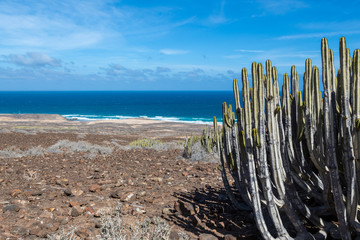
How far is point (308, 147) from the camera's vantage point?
353cm

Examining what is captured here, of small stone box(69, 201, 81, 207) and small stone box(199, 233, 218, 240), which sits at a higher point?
small stone box(69, 201, 81, 207)

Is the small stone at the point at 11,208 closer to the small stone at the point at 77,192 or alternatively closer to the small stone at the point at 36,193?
the small stone at the point at 36,193

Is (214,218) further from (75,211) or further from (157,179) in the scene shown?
(157,179)

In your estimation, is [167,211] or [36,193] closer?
[167,211]

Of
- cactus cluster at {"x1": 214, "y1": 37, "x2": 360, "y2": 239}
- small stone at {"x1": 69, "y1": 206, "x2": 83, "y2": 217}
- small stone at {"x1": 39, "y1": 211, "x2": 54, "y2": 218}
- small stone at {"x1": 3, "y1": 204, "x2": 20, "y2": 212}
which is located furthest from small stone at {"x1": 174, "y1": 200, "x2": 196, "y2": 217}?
small stone at {"x1": 3, "y1": 204, "x2": 20, "y2": 212}

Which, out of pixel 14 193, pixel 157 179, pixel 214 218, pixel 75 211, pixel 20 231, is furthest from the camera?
pixel 157 179

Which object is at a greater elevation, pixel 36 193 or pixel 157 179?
pixel 36 193

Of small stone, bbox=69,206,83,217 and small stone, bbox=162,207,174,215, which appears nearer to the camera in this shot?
small stone, bbox=69,206,83,217

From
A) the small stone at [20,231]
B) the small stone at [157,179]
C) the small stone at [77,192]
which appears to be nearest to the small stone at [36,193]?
the small stone at [77,192]

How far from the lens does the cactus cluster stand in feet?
10.3

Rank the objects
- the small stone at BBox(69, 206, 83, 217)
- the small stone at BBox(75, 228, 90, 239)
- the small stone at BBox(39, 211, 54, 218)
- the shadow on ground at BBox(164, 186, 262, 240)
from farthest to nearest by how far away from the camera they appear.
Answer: the small stone at BBox(69, 206, 83, 217) → the small stone at BBox(39, 211, 54, 218) → the shadow on ground at BBox(164, 186, 262, 240) → the small stone at BBox(75, 228, 90, 239)

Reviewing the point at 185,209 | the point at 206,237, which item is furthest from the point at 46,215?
the point at 206,237

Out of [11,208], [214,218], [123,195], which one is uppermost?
[11,208]

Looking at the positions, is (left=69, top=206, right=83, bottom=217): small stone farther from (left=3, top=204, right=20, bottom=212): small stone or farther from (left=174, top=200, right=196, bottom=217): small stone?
(left=174, top=200, right=196, bottom=217): small stone
